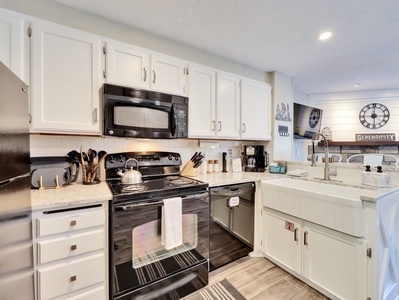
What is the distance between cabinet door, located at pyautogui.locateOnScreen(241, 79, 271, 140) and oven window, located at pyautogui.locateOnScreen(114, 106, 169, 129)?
1.13 metres

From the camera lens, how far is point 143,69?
6.00ft

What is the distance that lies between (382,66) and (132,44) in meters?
3.40

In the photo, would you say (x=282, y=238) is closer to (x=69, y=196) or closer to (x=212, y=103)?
(x=212, y=103)

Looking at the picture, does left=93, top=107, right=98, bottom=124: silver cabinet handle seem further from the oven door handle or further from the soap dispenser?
the soap dispenser

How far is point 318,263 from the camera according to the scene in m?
1.68

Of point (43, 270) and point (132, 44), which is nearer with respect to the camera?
point (43, 270)

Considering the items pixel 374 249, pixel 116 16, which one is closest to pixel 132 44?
pixel 116 16

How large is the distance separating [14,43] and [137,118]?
3.10 feet

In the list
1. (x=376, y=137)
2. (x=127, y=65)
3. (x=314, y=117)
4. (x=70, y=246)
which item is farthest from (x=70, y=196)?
(x=376, y=137)

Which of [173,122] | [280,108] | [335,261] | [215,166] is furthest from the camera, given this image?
[280,108]

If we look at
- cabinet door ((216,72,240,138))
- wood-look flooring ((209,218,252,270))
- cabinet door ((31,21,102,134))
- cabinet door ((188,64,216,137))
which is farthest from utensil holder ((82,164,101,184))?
cabinet door ((216,72,240,138))

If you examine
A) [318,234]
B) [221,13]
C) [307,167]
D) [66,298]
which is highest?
[221,13]

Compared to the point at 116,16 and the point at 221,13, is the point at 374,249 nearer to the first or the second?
the point at 221,13

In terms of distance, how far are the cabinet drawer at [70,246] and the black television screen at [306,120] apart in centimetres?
361
